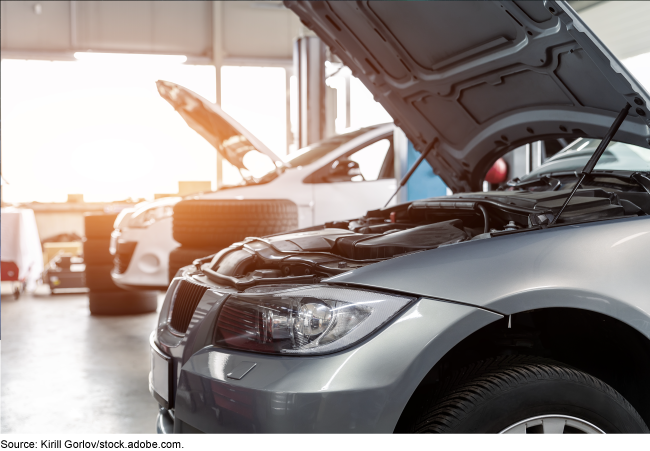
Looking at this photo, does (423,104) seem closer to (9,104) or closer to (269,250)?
(269,250)

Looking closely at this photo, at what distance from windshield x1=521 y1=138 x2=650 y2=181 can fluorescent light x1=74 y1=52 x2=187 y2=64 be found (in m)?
10.7

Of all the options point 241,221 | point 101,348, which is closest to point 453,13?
point 241,221

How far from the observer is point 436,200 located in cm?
209

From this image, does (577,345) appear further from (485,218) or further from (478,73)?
(478,73)

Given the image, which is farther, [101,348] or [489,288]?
[101,348]

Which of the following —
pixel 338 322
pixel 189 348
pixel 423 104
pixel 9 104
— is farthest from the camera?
pixel 9 104

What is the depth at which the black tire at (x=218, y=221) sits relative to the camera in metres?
3.39

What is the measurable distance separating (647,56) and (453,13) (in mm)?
832

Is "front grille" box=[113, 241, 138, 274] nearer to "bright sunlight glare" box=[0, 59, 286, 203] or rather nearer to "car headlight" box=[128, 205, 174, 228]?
"car headlight" box=[128, 205, 174, 228]

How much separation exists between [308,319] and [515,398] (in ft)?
1.56

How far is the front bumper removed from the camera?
1128 millimetres

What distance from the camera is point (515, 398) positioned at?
1235mm

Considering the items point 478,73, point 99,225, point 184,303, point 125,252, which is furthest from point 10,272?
point 478,73

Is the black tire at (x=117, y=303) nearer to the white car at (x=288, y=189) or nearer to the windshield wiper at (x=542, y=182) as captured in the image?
the white car at (x=288, y=189)
